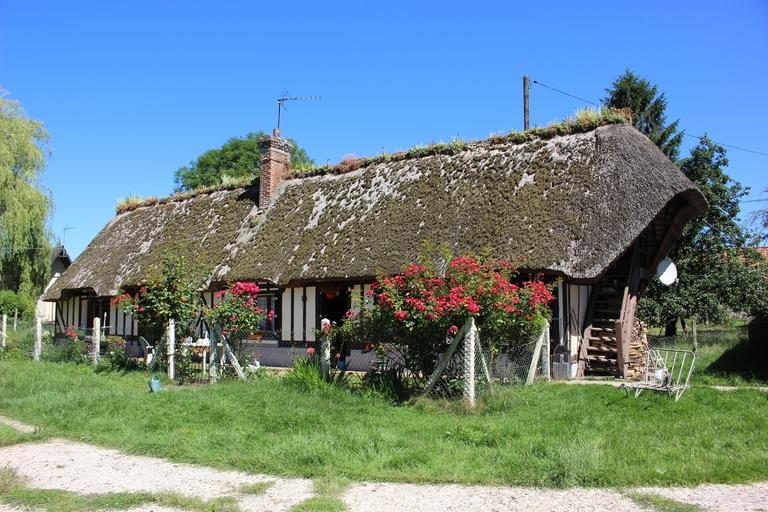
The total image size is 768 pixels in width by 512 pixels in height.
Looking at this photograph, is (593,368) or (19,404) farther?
(593,368)

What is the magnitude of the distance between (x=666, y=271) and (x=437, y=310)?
9.50 meters

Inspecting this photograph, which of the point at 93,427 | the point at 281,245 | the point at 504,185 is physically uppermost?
the point at 504,185

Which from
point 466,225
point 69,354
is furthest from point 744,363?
point 69,354

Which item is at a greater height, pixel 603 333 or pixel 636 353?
pixel 603 333

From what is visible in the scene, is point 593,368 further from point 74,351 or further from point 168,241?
point 168,241

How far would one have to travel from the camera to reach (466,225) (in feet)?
46.6

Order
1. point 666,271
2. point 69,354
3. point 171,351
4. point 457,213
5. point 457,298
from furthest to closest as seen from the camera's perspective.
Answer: point 666,271 → point 69,354 → point 457,213 → point 171,351 → point 457,298

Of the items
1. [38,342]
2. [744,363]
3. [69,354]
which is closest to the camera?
[744,363]

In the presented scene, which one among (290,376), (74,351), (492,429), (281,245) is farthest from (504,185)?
(74,351)

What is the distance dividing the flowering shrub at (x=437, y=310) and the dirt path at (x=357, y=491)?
11.9 feet

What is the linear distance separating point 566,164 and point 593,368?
469cm

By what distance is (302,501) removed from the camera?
16.3 ft

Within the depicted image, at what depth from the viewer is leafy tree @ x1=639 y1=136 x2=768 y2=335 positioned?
22.2 metres

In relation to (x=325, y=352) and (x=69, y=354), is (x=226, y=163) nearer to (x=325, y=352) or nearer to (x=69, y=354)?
(x=69, y=354)
